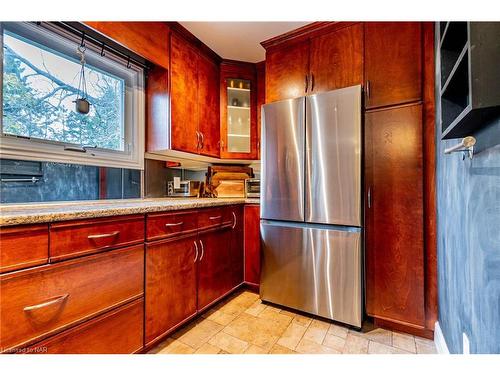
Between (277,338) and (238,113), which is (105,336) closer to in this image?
(277,338)

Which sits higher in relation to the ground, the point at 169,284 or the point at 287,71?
the point at 287,71

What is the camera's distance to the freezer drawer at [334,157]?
1.52 meters

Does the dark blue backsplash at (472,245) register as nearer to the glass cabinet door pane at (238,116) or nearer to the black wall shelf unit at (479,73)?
the black wall shelf unit at (479,73)

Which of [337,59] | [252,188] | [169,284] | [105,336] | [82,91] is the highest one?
[337,59]

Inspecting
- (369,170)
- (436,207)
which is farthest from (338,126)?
(436,207)

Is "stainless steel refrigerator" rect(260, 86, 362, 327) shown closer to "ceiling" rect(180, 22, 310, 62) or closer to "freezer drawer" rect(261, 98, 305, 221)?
"freezer drawer" rect(261, 98, 305, 221)

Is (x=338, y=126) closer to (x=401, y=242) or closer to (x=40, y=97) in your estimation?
(x=401, y=242)

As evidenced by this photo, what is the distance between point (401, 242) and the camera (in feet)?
5.07

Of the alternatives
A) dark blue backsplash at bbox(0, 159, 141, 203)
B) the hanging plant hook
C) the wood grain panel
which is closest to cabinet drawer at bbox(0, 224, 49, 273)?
dark blue backsplash at bbox(0, 159, 141, 203)

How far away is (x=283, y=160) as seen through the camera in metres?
1.81

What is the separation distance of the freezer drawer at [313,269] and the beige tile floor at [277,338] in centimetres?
11

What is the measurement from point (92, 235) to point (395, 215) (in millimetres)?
1781

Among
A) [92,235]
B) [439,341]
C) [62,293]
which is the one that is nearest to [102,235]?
[92,235]

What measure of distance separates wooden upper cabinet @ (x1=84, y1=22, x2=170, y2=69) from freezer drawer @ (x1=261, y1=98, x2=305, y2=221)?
35.6 inches
